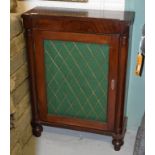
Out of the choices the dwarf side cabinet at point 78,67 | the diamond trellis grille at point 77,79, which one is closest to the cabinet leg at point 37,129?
the dwarf side cabinet at point 78,67

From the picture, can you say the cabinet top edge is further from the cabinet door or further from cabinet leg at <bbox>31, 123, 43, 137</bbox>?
cabinet leg at <bbox>31, 123, 43, 137</bbox>

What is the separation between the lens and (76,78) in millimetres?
1789

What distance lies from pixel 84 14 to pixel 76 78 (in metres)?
0.38

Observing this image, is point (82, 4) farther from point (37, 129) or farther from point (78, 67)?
point (37, 129)

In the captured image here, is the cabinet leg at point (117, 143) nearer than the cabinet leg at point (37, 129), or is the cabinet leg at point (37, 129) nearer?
the cabinet leg at point (117, 143)

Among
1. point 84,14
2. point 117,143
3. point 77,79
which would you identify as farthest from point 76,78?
point 117,143

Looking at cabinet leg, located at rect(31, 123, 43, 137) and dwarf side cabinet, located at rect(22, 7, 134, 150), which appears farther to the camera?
cabinet leg, located at rect(31, 123, 43, 137)

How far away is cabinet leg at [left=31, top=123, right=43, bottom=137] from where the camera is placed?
1.99 metres

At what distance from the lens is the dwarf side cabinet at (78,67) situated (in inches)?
63.9

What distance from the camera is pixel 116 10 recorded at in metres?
1.72

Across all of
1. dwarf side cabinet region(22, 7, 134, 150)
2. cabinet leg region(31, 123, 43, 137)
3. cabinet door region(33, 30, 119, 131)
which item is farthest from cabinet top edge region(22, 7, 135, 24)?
cabinet leg region(31, 123, 43, 137)

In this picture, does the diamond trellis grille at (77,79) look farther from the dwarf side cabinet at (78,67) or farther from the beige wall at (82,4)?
the beige wall at (82,4)

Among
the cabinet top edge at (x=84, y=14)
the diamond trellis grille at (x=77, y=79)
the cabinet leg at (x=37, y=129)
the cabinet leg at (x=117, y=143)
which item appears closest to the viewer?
the cabinet top edge at (x=84, y=14)
